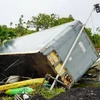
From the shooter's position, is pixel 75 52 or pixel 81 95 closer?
pixel 81 95

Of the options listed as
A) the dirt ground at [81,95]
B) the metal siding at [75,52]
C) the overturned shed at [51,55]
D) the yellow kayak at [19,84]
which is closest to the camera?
the dirt ground at [81,95]

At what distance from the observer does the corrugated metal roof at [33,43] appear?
678 centimetres

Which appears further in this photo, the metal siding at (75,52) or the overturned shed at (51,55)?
the metal siding at (75,52)

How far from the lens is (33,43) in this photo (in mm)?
7145

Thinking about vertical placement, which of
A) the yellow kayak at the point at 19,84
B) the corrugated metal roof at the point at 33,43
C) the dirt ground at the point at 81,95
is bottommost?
the dirt ground at the point at 81,95

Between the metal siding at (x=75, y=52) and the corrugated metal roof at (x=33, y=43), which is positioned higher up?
the corrugated metal roof at (x=33, y=43)

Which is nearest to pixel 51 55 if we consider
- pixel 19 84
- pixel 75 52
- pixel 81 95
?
pixel 75 52

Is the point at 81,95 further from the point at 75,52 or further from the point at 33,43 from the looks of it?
the point at 33,43

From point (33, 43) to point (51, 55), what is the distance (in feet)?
2.69

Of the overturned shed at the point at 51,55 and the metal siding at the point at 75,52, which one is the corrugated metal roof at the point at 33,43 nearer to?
the overturned shed at the point at 51,55

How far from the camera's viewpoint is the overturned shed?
260 inches

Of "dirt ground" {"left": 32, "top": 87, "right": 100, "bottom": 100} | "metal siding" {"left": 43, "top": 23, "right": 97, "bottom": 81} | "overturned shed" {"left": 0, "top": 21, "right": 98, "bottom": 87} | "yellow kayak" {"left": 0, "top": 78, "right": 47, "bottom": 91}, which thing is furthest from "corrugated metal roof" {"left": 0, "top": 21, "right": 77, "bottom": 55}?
"dirt ground" {"left": 32, "top": 87, "right": 100, "bottom": 100}

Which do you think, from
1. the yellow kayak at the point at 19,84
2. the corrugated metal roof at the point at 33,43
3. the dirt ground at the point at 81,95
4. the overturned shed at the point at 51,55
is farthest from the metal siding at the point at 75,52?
the dirt ground at the point at 81,95

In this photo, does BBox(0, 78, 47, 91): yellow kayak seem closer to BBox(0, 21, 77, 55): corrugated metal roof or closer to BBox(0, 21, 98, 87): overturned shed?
BBox(0, 21, 98, 87): overturned shed
